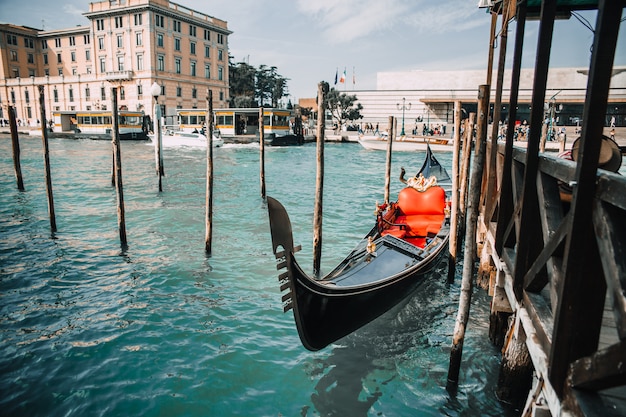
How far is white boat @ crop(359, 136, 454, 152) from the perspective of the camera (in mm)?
26828

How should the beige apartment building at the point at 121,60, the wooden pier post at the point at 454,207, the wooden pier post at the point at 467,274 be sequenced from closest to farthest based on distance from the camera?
the wooden pier post at the point at 467,274 → the wooden pier post at the point at 454,207 → the beige apartment building at the point at 121,60

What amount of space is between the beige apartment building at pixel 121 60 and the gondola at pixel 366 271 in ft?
90.5

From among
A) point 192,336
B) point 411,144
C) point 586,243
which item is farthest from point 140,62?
point 586,243

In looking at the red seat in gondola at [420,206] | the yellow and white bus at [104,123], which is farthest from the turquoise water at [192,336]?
the yellow and white bus at [104,123]

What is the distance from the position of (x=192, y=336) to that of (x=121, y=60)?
3845 centimetres

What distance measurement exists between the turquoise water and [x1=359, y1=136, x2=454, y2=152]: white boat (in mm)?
19529

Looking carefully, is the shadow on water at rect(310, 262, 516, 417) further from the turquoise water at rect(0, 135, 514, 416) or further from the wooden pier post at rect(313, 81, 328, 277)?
the wooden pier post at rect(313, 81, 328, 277)

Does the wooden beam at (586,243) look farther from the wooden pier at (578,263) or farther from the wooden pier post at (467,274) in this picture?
the wooden pier post at (467,274)

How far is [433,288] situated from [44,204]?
32.3ft

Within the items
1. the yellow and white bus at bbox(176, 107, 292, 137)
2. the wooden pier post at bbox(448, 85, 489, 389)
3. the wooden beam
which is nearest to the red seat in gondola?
the wooden pier post at bbox(448, 85, 489, 389)

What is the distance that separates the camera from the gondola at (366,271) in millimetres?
3188

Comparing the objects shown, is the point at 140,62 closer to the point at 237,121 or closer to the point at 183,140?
the point at 237,121

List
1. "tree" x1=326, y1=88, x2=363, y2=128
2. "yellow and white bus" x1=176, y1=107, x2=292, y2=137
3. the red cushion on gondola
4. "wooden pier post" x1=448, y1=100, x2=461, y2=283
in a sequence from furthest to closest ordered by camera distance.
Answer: "tree" x1=326, y1=88, x2=363, y2=128, "yellow and white bus" x1=176, y1=107, x2=292, y2=137, the red cushion on gondola, "wooden pier post" x1=448, y1=100, x2=461, y2=283

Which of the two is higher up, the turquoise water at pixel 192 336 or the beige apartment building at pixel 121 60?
the beige apartment building at pixel 121 60
